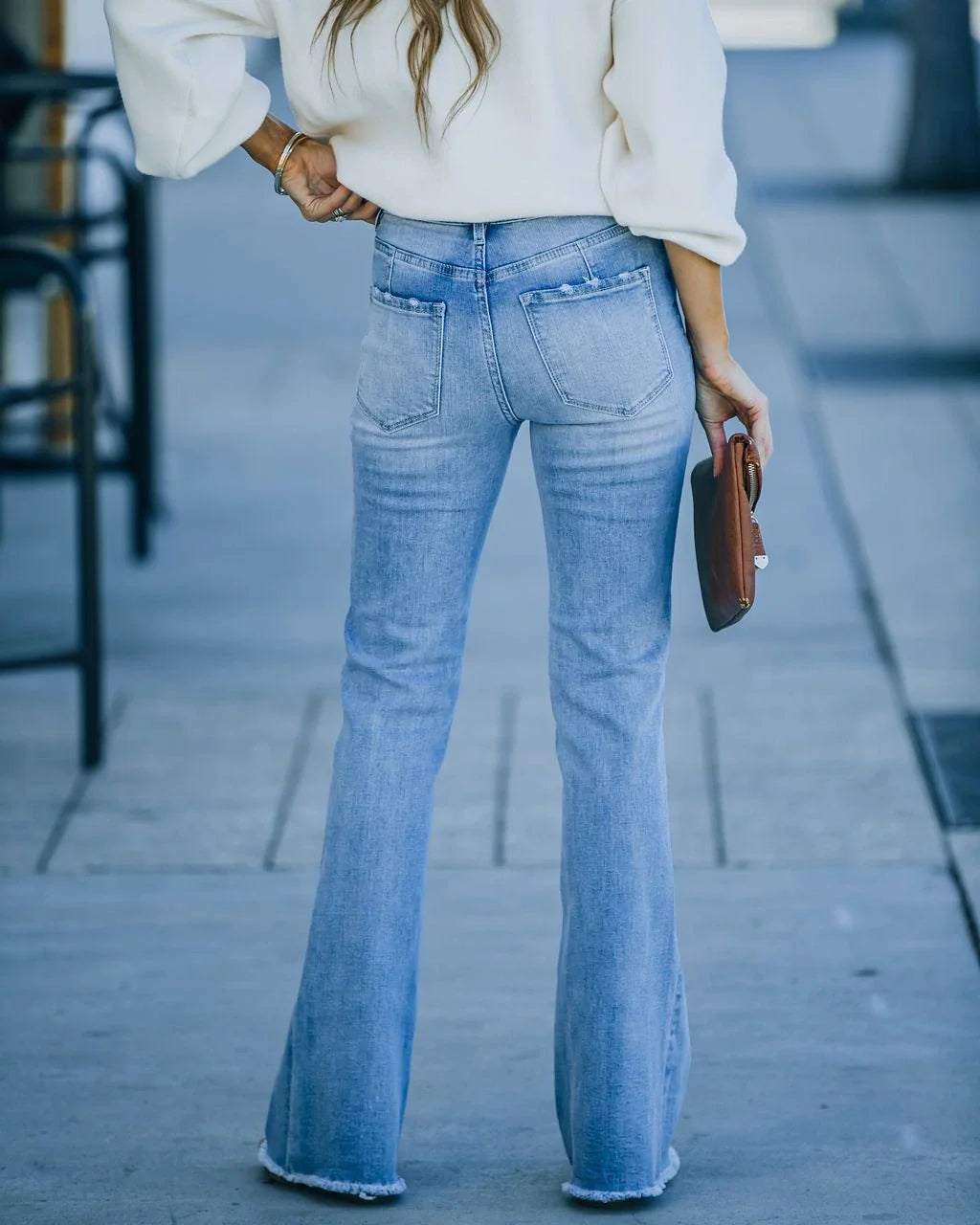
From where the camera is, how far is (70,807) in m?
3.95

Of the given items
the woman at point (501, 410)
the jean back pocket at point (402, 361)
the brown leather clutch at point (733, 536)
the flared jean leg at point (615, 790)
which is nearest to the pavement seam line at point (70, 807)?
the woman at point (501, 410)

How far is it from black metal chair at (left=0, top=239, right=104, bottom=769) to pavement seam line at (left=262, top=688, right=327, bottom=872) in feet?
1.36

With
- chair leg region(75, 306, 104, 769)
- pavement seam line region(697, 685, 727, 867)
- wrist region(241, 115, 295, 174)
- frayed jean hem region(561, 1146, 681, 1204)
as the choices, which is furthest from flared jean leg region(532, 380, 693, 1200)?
chair leg region(75, 306, 104, 769)

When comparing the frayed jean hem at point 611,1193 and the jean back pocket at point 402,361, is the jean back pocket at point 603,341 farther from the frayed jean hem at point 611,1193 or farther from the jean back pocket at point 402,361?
the frayed jean hem at point 611,1193

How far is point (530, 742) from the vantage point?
4.25 metres

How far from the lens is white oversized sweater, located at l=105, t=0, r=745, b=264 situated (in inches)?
84.6

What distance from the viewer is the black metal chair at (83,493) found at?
4004 mm

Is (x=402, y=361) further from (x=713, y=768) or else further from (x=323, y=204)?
(x=713, y=768)

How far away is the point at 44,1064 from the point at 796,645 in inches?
94.6

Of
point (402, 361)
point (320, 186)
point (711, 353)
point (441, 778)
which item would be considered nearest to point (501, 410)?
point (402, 361)

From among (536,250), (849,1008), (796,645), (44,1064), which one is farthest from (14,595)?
(536,250)

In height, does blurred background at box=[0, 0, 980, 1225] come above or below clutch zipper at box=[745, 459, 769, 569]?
below

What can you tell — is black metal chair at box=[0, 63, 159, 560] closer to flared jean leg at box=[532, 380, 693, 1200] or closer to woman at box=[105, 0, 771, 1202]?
woman at box=[105, 0, 771, 1202]

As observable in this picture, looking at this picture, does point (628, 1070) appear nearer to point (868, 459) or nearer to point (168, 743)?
point (168, 743)
